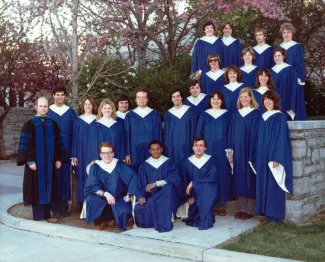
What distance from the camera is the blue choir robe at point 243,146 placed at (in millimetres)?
6840

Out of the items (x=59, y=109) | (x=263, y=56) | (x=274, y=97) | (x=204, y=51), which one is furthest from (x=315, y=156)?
(x=59, y=109)

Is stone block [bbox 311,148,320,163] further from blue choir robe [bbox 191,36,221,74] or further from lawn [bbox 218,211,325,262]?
blue choir robe [bbox 191,36,221,74]

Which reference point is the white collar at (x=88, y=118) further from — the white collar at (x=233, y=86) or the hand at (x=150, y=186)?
the white collar at (x=233, y=86)

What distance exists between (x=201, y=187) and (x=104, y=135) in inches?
63.0

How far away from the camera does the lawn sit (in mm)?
5230

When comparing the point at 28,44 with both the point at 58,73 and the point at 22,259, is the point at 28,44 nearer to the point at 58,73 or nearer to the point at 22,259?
the point at 58,73

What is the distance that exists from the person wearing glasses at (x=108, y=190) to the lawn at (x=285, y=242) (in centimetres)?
153

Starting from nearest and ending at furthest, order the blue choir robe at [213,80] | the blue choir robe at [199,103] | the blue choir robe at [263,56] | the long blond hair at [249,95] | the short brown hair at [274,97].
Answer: the short brown hair at [274,97] → the long blond hair at [249,95] → the blue choir robe at [199,103] → the blue choir robe at [213,80] → the blue choir robe at [263,56]

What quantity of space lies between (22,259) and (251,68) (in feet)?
14.4

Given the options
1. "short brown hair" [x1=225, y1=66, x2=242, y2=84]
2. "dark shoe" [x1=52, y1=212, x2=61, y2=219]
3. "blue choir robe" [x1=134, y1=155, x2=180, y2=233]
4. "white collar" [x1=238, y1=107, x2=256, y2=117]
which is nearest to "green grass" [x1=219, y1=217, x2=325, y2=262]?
"blue choir robe" [x1=134, y1=155, x2=180, y2=233]

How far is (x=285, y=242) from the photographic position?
5.71 m

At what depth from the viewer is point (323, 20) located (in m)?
12.6

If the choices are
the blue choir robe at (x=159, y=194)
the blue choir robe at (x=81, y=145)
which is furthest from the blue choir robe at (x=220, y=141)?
the blue choir robe at (x=81, y=145)

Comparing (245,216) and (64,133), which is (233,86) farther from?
(64,133)
